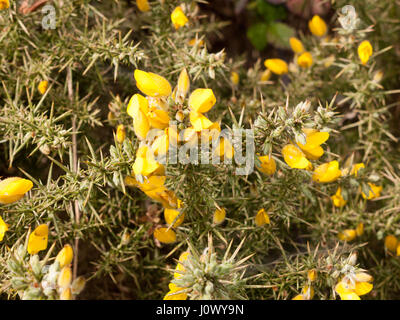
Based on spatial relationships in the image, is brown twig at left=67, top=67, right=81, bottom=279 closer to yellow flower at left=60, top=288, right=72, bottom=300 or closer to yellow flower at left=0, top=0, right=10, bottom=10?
yellow flower at left=0, top=0, right=10, bottom=10

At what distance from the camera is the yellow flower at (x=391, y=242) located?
55.5 inches

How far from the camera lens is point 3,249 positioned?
1182 millimetres

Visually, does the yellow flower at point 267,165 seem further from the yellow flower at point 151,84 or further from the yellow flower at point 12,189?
the yellow flower at point 12,189

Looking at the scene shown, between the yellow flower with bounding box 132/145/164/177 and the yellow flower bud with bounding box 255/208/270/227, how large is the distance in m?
0.42

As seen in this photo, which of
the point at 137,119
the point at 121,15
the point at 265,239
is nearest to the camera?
the point at 137,119

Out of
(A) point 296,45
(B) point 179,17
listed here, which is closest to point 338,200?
(A) point 296,45

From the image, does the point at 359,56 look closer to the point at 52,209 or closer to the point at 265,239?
the point at 265,239

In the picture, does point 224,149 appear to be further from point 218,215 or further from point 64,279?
point 64,279

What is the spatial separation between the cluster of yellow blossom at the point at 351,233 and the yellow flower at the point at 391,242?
9 cm

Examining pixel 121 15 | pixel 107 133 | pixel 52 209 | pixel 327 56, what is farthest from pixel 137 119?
pixel 327 56

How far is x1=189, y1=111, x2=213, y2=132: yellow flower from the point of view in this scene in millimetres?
882

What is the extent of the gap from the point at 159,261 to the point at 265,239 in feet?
1.30

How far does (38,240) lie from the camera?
106 cm

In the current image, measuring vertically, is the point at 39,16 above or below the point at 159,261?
above
